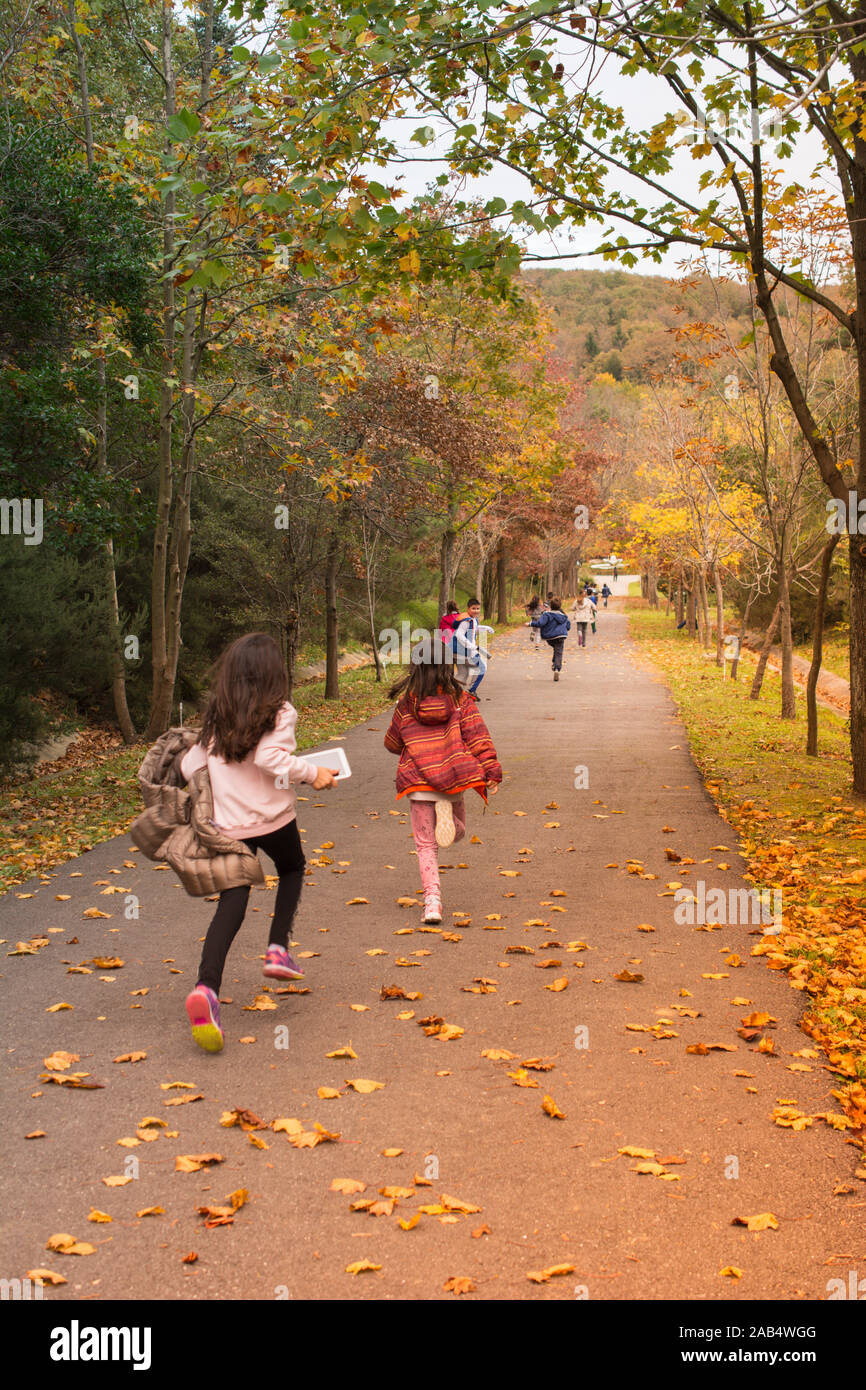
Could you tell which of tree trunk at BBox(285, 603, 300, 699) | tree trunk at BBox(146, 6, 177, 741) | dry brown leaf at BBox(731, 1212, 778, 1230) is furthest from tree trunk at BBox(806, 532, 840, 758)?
tree trunk at BBox(285, 603, 300, 699)

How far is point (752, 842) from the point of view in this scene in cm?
899

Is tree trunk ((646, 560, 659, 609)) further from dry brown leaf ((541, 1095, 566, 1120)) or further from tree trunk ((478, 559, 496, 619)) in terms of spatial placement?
dry brown leaf ((541, 1095, 566, 1120))

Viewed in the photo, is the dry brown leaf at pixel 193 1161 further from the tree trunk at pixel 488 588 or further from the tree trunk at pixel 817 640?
the tree trunk at pixel 488 588

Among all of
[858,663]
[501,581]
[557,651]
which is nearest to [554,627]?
[557,651]

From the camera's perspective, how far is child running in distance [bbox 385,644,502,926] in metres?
6.88

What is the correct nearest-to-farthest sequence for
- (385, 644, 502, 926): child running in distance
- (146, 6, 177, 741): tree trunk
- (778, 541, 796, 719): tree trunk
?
(385, 644, 502, 926): child running in distance
(146, 6, 177, 741): tree trunk
(778, 541, 796, 719): tree trunk

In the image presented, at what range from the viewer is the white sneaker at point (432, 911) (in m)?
6.89

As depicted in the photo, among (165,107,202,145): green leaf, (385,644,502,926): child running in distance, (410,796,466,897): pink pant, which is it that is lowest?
(410,796,466,897): pink pant

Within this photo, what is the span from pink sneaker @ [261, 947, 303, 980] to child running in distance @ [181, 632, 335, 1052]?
1.40ft

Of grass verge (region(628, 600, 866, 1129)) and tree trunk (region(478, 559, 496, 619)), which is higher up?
tree trunk (region(478, 559, 496, 619))

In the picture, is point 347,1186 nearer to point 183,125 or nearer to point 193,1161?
point 193,1161

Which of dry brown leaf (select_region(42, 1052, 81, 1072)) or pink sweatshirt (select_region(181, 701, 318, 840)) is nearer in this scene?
dry brown leaf (select_region(42, 1052, 81, 1072))

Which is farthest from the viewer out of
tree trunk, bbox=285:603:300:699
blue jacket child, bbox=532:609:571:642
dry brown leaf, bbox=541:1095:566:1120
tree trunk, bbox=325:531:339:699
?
blue jacket child, bbox=532:609:571:642

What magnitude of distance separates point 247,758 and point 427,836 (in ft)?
6.91
